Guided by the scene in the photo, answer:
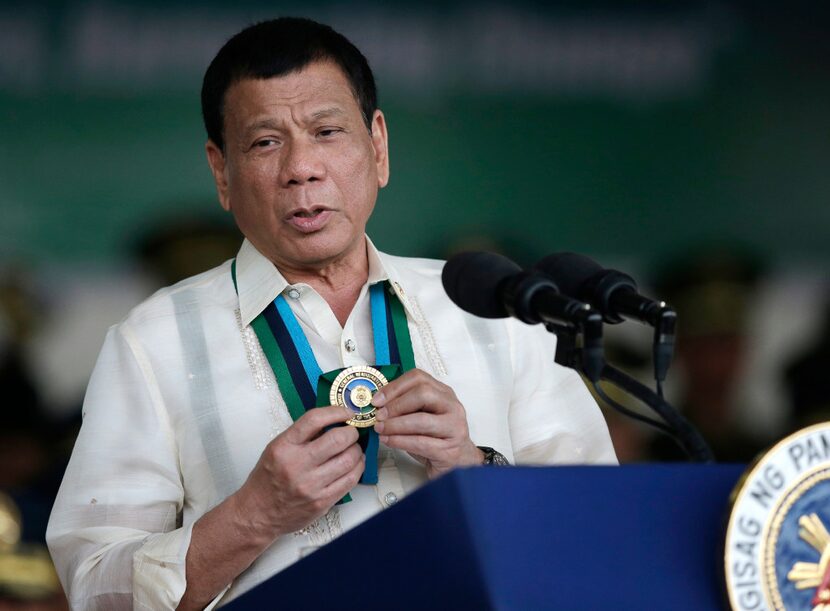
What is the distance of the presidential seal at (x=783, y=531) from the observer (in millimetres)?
1353

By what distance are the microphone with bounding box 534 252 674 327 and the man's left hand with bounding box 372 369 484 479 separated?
298mm

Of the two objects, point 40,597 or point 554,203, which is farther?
point 554,203

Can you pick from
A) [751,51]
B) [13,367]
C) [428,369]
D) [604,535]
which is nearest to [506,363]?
[428,369]

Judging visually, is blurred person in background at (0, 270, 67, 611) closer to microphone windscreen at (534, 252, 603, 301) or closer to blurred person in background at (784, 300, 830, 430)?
blurred person in background at (784, 300, 830, 430)

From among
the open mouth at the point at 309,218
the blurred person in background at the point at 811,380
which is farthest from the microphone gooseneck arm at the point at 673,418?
the blurred person in background at the point at 811,380

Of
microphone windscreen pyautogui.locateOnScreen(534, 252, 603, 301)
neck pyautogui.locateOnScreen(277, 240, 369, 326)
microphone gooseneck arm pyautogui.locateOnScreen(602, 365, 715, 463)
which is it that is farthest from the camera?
neck pyautogui.locateOnScreen(277, 240, 369, 326)

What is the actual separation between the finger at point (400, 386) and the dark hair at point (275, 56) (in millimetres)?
676

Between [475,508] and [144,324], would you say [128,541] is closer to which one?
[144,324]

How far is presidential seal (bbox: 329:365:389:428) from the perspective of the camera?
1.95 m

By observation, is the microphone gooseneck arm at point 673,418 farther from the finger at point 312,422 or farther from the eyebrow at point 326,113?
the eyebrow at point 326,113

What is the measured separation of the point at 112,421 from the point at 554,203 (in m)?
3.30

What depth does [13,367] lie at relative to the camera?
4.75m

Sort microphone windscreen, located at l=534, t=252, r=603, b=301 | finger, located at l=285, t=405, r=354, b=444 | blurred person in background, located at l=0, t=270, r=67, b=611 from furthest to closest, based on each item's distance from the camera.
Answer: blurred person in background, located at l=0, t=270, r=67, b=611, finger, located at l=285, t=405, r=354, b=444, microphone windscreen, located at l=534, t=252, r=603, b=301

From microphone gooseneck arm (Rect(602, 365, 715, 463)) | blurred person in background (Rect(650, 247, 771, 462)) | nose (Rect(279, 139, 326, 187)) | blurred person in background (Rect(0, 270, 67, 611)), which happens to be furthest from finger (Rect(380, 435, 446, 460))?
blurred person in background (Rect(650, 247, 771, 462))
